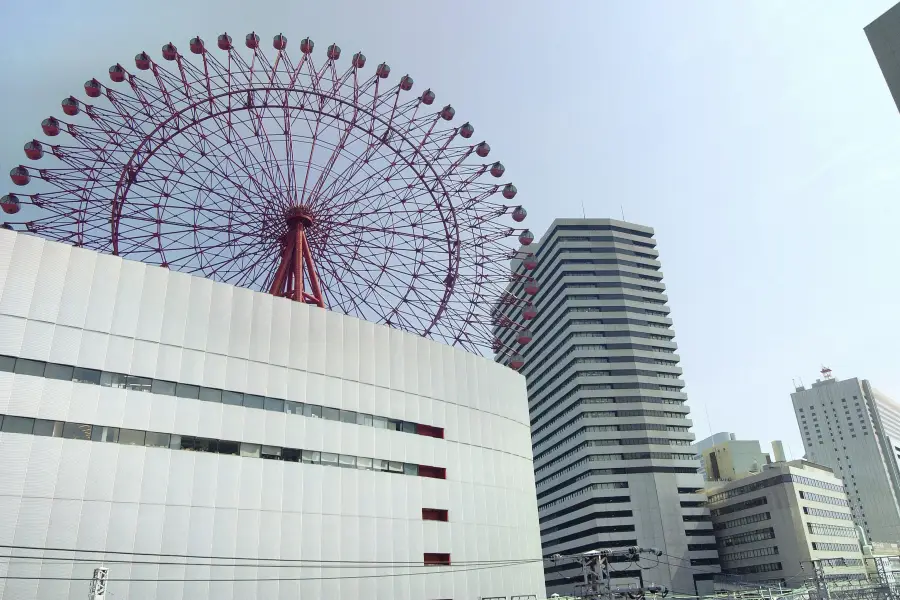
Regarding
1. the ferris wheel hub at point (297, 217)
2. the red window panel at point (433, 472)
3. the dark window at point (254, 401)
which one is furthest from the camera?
the ferris wheel hub at point (297, 217)

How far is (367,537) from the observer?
3372 centimetres

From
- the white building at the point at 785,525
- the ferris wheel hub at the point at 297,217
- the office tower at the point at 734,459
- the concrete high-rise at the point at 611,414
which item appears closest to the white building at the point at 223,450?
the ferris wheel hub at the point at 297,217

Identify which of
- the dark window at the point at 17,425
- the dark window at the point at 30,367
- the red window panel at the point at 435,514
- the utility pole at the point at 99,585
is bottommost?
the utility pole at the point at 99,585

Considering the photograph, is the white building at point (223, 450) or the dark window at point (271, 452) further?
the dark window at point (271, 452)

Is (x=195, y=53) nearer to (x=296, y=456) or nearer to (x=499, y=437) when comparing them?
(x=296, y=456)

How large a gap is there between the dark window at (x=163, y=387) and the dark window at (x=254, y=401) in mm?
3373

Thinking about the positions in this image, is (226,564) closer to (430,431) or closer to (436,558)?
(436,558)

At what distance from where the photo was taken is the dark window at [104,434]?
27.0 metres

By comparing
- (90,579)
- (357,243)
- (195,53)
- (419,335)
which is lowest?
(90,579)

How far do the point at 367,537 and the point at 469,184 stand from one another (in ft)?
72.9

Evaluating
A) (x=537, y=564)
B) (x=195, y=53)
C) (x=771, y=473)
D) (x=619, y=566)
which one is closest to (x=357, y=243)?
(x=195, y=53)

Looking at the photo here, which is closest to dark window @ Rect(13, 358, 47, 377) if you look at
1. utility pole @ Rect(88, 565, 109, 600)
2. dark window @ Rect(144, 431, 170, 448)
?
dark window @ Rect(144, 431, 170, 448)

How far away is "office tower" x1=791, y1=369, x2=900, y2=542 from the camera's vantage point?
170875 millimetres

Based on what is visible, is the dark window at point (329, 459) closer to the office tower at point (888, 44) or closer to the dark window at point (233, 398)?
the dark window at point (233, 398)
